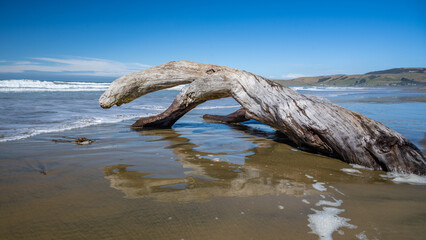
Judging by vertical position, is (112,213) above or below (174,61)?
below

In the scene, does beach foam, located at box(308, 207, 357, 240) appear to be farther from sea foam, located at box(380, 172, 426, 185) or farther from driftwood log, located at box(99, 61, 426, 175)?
driftwood log, located at box(99, 61, 426, 175)

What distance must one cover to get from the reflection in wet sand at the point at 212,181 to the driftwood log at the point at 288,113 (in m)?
0.77

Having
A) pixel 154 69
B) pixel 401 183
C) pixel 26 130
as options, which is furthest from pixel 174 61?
pixel 401 183

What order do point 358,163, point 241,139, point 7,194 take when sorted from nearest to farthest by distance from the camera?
1. point 7,194
2. point 358,163
3. point 241,139

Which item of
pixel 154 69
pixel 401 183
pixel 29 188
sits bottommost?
pixel 401 183

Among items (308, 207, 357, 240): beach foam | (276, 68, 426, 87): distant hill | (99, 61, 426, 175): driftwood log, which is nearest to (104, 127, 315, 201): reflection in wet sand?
(308, 207, 357, 240): beach foam

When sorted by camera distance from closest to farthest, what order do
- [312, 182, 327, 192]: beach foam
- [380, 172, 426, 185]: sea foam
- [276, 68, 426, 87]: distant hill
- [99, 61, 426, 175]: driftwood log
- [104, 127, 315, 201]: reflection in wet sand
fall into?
[104, 127, 315, 201]: reflection in wet sand < [312, 182, 327, 192]: beach foam < [380, 172, 426, 185]: sea foam < [99, 61, 426, 175]: driftwood log < [276, 68, 426, 87]: distant hill

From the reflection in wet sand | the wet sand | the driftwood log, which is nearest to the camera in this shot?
the wet sand

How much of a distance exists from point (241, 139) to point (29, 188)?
3313 mm

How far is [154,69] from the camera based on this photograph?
5.46 meters

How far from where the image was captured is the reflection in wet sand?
2311 mm

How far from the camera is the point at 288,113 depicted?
12.7 feet

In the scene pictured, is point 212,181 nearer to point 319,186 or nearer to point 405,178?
point 319,186

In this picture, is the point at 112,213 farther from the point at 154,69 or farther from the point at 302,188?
the point at 154,69
